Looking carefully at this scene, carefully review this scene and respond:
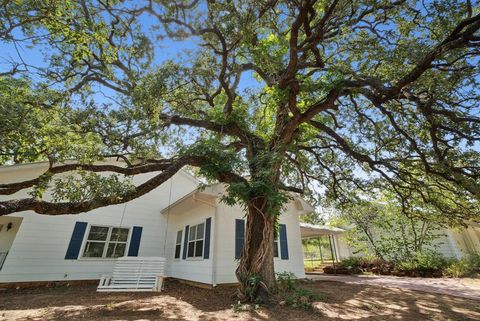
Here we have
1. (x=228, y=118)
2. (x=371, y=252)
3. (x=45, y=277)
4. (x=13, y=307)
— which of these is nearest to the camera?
(x=13, y=307)

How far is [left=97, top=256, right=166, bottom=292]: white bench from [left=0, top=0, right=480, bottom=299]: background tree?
3107mm

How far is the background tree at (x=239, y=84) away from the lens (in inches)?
183

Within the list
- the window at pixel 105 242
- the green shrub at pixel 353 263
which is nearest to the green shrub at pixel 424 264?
the green shrub at pixel 353 263

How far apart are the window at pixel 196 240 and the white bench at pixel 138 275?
1580mm

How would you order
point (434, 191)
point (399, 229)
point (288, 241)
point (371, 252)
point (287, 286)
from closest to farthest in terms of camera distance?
point (287, 286), point (434, 191), point (288, 241), point (399, 229), point (371, 252)

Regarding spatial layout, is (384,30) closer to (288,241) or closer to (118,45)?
(118,45)

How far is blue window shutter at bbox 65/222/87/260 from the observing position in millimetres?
9328

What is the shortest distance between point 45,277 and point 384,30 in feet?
45.3

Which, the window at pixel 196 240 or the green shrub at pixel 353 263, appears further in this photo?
the green shrub at pixel 353 263

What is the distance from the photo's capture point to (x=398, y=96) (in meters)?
5.14

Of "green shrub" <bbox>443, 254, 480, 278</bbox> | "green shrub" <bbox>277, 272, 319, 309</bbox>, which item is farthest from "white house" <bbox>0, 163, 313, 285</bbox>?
"green shrub" <bbox>443, 254, 480, 278</bbox>

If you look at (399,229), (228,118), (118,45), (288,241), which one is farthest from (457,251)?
(118,45)

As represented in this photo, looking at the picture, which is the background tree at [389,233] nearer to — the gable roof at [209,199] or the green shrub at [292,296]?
the gable roof at [209,199]

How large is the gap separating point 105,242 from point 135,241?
3.93 ft
